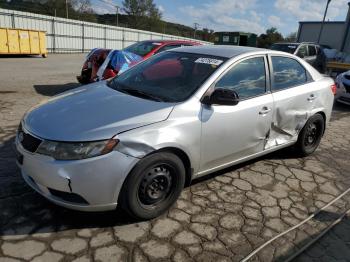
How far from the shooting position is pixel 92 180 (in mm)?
2686

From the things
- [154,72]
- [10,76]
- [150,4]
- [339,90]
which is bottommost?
[10,76]

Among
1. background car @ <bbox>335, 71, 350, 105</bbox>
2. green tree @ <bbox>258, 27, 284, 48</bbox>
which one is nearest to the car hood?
background car @ <bbox>335, 71, 350, 105</bbox>

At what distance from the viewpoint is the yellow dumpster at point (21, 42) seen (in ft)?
62.0

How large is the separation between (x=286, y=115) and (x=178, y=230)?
86.0 inches

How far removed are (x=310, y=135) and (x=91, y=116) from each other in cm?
347

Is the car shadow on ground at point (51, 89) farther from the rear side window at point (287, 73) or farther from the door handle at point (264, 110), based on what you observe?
the door handle at point (264, 110)

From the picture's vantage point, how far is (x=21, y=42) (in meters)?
19.9

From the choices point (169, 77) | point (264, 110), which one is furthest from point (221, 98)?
point (264, 110)

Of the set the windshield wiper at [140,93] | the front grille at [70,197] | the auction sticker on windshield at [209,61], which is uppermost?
the auction sticker on windshield at [209,61]

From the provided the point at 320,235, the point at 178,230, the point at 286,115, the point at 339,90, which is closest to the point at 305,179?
the point at 286,115

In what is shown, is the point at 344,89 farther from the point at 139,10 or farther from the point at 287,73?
the point at 139,10

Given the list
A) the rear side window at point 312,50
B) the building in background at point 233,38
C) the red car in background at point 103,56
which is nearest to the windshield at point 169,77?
the red car in background at point 103,56

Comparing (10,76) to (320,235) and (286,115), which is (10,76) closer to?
(286,115)

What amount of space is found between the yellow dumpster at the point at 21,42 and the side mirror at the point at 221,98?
18.7 m
